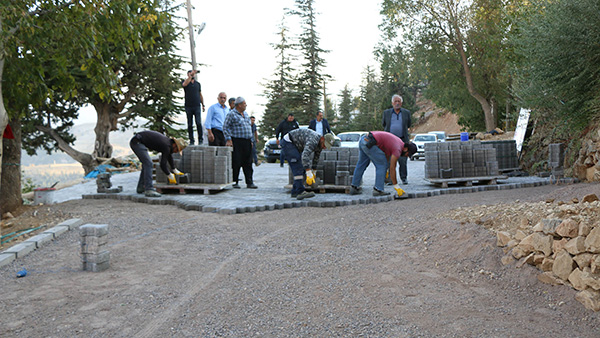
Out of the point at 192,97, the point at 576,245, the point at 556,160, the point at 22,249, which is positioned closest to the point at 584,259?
the point at 576,245

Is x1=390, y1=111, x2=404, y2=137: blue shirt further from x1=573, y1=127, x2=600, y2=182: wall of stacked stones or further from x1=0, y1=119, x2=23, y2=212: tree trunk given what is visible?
x1=0, y1=119, x2=23, y2=212: tree trunk

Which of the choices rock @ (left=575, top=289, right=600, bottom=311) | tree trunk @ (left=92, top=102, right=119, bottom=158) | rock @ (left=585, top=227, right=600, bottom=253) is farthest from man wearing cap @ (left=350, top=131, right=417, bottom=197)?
tree trunk @ (left=92, top=102, right=119, bottom=158)

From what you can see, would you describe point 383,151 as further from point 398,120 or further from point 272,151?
point 272,151

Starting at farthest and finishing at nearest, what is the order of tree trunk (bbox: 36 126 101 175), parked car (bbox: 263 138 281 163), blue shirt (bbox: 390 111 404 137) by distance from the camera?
parked car (bbox: 263 138 281 163)
tree trunk (bbox: 36 126 101 175)
blue shirt (bbox: 390 111 404 137)

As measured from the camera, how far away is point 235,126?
1037 cm

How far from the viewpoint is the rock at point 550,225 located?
14.4ft

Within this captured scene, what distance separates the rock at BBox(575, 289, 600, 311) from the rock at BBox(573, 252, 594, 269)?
0.25 m

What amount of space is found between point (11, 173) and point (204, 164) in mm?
4315

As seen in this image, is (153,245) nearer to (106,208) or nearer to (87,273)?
(87,273)

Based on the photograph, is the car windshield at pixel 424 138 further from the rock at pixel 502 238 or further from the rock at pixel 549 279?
the rock at pixel 549 279

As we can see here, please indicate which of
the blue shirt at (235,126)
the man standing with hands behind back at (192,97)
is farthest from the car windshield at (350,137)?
the blue shirt at (235,126)

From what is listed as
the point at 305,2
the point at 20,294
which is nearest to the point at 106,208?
the point at 20,294

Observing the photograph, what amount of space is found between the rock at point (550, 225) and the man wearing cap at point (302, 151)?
184 inches

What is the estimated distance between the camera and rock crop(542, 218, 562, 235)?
14.4 ft
